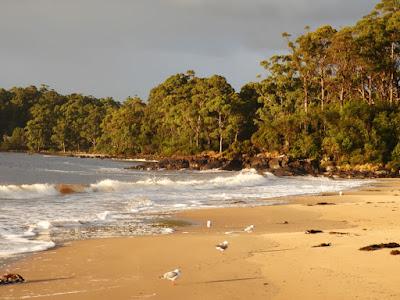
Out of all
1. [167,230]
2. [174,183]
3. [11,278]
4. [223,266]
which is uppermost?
[11,278]

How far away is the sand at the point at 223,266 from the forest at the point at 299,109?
3433cm

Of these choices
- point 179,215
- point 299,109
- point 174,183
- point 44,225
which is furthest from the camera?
point 299,109

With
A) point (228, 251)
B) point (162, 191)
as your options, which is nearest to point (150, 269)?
point (228, 251)

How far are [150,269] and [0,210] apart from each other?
9.99 m

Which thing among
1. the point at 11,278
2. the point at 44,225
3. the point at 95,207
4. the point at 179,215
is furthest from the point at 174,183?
the point at 11,278

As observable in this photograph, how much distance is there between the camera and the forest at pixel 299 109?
47.7 metres

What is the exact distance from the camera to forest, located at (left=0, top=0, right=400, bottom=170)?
4772 centimetres

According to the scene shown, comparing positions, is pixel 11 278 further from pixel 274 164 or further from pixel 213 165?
pixel 213 165

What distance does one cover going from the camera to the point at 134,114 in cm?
9375

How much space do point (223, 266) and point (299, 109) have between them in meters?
52.0

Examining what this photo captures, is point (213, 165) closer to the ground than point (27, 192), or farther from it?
closer to the ground

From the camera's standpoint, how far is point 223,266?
9.31 m

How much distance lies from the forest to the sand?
3433 centimetres

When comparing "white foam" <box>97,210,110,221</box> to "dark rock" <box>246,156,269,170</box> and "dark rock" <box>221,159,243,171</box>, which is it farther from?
"dark rock" <box>221,159,243,171</box>
